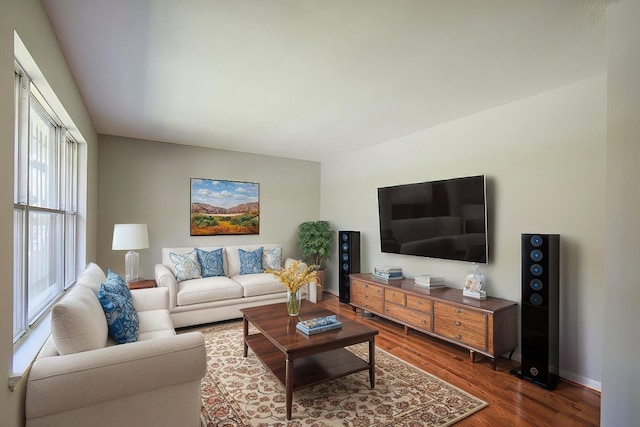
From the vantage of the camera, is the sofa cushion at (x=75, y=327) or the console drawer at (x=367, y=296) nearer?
the sofa cushion at (x=75, y=327)

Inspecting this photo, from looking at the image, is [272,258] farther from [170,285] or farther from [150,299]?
[150,299]

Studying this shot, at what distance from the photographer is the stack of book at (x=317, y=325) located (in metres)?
2.37

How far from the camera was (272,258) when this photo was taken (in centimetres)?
488

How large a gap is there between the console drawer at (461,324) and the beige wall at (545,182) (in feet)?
1.65

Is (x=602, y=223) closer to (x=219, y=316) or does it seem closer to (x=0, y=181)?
(x=0, y=181)

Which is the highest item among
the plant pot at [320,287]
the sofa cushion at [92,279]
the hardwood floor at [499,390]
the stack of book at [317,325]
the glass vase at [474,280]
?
the sofa cushion at [92,279]

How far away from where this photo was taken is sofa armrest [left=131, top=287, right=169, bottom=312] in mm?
2965

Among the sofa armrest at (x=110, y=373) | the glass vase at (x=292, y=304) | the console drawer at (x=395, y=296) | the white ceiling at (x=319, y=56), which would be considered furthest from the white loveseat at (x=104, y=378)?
the console drawer at (x=395, y=296)

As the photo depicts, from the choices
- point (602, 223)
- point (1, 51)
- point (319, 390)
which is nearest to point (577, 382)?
point (602, 223)

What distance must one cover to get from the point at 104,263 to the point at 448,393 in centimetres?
439

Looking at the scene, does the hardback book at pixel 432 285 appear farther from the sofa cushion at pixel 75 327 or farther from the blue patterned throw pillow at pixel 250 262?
the sofa cushion at pixel 75 327

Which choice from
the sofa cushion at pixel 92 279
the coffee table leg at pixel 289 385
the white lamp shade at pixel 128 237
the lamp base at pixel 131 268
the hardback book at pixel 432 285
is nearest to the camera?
the coffee table leg at pixel 289 385

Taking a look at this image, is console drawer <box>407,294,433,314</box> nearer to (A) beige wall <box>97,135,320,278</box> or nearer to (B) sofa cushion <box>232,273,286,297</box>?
(B) sofa cushion <box>232,273,286,297</box>

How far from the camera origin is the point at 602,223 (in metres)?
2.46
